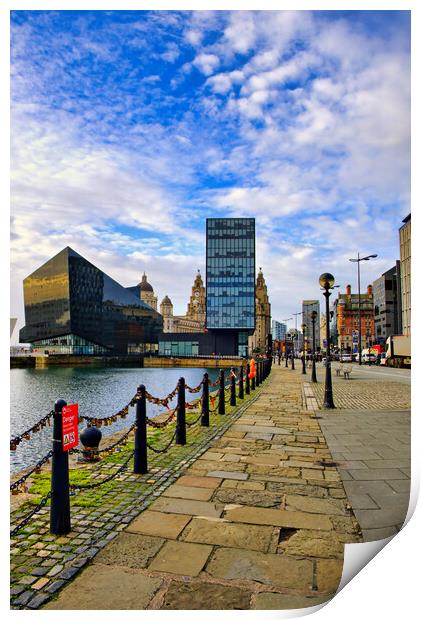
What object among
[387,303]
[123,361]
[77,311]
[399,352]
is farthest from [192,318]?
[399,352]

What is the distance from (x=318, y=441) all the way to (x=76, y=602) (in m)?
6.07

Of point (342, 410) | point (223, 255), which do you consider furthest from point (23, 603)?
point (223, 255)

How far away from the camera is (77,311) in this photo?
80.1 meters

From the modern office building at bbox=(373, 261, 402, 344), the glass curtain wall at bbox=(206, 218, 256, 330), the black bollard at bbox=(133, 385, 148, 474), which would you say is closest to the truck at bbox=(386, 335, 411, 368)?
the black bollard at bbox=(133, 385, 148, 474)

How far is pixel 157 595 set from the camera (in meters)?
2.88

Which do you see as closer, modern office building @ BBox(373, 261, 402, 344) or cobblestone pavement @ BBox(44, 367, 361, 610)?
cobblestone pavement @ BBox(44, 367, 361, 610)

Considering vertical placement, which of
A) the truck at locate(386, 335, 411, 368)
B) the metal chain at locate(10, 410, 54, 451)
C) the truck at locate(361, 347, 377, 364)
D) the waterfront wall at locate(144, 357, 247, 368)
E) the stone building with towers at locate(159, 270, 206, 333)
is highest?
the stone building with towers at locate(159, 270, 206, 333)

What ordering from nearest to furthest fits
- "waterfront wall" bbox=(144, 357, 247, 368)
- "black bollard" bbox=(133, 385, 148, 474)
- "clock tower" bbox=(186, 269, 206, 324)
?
1. "black bollard" bbox=(133, 385, 148, 474)
2. "waterfront wall" bbox=(144, 357, 247, 368)
3. "clock tower" bbox=(186, 269, 206, 324)

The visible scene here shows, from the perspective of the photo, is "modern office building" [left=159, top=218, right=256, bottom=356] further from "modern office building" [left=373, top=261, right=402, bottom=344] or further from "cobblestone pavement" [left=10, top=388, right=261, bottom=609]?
"cobblestone pavement" [left=10, top=388, right=261, bottom=609]

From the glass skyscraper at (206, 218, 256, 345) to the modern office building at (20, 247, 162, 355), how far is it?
2063cm

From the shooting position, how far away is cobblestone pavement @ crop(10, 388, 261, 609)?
3105 millimetres

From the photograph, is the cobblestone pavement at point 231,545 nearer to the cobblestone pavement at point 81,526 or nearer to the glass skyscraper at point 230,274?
the cobblestone pavement at point 81,526

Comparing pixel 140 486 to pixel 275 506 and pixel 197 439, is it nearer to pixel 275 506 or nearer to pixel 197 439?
pixel 275 506

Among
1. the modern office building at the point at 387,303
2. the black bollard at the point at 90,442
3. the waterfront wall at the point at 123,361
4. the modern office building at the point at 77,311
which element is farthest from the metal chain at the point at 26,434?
the modern office building at the point at 387,303
